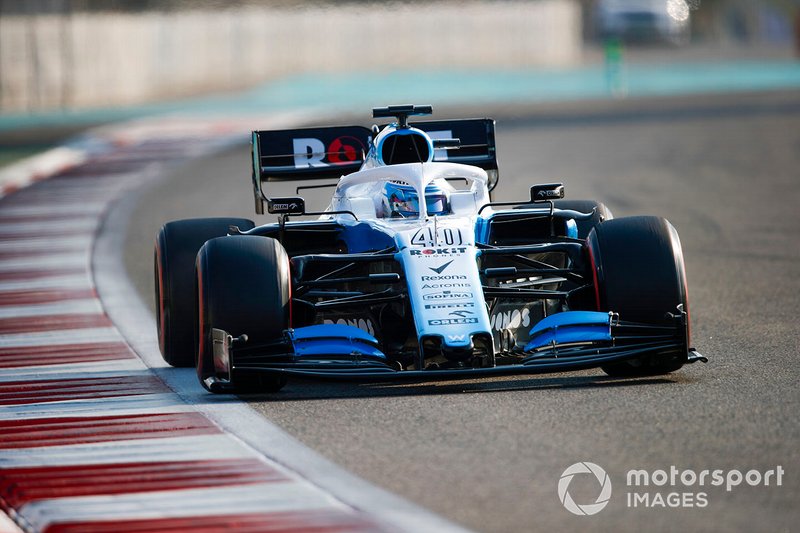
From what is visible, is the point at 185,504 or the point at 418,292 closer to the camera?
the point at 185,504

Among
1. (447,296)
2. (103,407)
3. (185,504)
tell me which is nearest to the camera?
(185,504)

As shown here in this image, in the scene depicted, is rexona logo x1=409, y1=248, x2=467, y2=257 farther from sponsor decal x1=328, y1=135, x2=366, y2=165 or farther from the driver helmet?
sponsor decal x1=328, y1=135, x2=366, y2=165

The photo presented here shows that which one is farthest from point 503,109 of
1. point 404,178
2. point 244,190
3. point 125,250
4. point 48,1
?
point 404,178

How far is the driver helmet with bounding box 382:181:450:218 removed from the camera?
9.10 meters

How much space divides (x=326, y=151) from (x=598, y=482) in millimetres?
5016

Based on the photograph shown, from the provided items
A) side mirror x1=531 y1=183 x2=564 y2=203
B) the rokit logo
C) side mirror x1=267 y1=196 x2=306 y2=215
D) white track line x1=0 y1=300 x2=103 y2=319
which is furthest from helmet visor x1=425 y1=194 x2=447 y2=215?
white track line x1=0 y1=300 x2=103 y2=319

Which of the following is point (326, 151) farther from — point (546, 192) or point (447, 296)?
point (447, 296)

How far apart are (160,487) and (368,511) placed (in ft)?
3.36

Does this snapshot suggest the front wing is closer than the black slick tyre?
Yes

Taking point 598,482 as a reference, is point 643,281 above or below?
above

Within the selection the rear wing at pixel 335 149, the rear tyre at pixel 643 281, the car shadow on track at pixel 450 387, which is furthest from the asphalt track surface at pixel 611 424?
the rear wing at pixel 335 149

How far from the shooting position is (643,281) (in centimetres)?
811

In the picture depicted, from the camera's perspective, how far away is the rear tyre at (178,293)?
29.8 ft

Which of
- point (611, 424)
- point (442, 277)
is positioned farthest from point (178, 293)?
point (611, 424)
